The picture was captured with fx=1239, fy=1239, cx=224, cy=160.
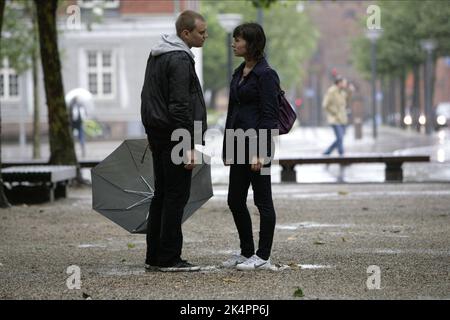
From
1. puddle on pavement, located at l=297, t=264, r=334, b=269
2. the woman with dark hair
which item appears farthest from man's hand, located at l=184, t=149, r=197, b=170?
puddle on pavement, located at l=297, t=264, r=334, b=269

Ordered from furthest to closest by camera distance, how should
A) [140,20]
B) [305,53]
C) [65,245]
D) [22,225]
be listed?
[305,53] → [140,20] → [22,225] → [65,245]

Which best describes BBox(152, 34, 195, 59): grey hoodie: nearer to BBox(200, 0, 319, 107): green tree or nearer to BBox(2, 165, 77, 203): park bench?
BBox(2, 165, 77, 203): park bench

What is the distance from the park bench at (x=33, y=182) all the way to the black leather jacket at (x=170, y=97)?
807 centimetres

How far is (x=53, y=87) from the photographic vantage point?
65.8ft

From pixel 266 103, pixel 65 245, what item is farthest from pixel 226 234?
pixel 266 103

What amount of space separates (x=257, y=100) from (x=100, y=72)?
47237mm

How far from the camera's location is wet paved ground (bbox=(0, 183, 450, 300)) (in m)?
8.12

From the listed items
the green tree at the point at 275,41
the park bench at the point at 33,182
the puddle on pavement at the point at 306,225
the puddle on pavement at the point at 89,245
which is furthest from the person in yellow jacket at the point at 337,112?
the green tree at the point at 275,41

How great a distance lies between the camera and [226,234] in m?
12.4

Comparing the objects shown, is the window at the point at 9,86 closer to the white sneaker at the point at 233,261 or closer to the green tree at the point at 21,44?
the green tree at the point at 21,44

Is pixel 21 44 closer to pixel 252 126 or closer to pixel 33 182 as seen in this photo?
pixel 33 182

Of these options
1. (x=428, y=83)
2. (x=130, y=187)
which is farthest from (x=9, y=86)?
(x=130, y=187)

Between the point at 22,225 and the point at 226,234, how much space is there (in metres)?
2.67
